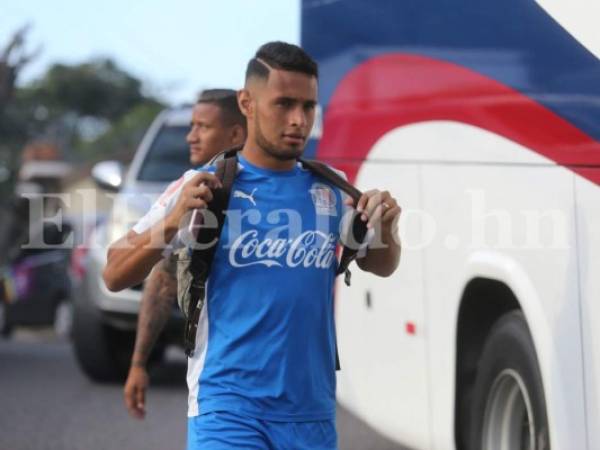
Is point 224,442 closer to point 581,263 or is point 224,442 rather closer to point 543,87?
point 581,263

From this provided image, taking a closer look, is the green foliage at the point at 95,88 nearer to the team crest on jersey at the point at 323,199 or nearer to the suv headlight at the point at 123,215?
the suv headlight at the point at 123,215

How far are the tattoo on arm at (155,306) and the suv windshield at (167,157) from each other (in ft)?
20.5

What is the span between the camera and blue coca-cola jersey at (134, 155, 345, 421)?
167 inches

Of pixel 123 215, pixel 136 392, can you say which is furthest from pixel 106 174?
pixel 136 392

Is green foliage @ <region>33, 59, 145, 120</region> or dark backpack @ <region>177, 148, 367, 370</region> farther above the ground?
green foliage @ <region>33, 59, 145, 120</region>

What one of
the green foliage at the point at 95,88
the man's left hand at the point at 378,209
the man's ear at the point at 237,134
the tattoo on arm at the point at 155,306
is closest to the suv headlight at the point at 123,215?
the man's ear at the point at 237,134

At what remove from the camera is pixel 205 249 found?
4.24 m

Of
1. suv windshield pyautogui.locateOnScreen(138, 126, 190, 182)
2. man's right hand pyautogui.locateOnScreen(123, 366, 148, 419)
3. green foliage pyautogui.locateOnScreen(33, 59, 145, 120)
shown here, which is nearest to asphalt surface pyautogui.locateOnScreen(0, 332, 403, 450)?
suv windshield pyautogui.locateOnScreen(138, 126, 190, 182)

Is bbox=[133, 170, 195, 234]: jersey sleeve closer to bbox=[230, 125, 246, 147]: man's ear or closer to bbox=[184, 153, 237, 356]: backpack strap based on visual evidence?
bbox=[184, 153, 237, 356]: backpack strap

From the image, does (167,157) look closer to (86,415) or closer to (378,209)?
(86,415)

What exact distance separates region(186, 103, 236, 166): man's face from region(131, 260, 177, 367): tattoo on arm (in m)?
0.49

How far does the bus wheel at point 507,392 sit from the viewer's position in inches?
211

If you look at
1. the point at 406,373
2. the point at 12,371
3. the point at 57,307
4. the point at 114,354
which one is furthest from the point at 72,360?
the point at 406,373

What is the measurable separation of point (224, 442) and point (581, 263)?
139 centimetres
